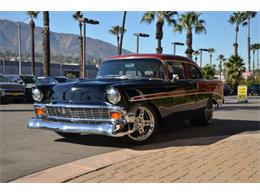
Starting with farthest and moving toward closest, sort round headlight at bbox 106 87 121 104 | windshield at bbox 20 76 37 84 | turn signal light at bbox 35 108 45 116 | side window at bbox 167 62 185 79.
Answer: windshield at bbox 20 76 37 84
side window at bbox 167 62 185 79
turn signal light at bbox 35 108 45 116
round headlight at bbox 106 87 121 104

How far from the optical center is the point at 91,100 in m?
6.00

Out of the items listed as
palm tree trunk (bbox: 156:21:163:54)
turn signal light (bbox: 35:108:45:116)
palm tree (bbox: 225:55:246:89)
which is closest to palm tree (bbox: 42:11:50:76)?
palm tree trunk (bbox: 156:21:163:54)

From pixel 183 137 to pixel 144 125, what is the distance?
1222 millimetres

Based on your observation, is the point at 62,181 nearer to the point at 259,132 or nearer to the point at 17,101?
the point at 259,132

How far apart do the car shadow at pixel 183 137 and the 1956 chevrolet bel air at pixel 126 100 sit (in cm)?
28

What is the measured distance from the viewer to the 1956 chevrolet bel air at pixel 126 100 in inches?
231

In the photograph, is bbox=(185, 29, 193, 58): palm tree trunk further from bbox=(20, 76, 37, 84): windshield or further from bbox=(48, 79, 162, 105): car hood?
bbox=(48, 79, 162, 105): car hood

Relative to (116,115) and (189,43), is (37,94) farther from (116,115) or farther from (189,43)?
(189,43)

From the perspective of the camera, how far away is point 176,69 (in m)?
7.66

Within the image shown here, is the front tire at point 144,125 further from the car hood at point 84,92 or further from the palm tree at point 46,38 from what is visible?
the palm tree at point 46,38

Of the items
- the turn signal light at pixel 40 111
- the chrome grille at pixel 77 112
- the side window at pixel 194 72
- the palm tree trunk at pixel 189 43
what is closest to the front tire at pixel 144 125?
the chrome grille at pixel 77 112

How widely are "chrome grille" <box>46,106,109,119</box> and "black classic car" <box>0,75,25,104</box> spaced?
1176 cm

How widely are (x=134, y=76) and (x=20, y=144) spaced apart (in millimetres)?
2453

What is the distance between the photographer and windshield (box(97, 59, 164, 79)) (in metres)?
7.18
